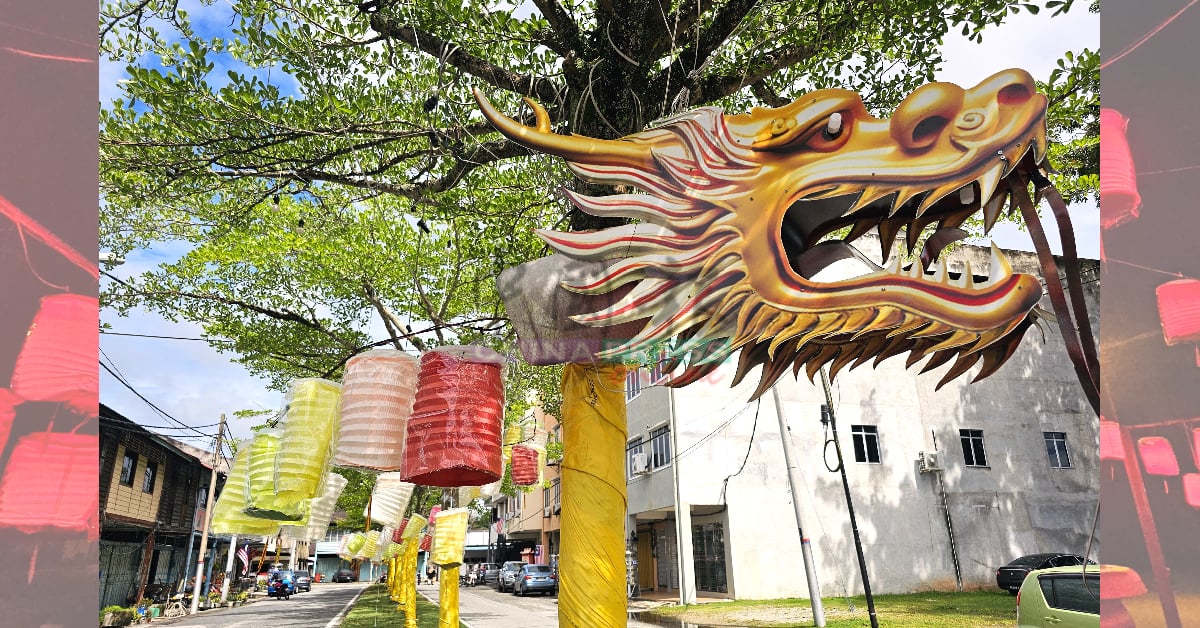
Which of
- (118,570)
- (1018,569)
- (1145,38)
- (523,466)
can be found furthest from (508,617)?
(1145,38)

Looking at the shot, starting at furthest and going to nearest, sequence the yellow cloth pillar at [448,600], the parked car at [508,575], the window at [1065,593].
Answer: the parked car at [508,575] → the yellow cloth pillar at [448,600] → the window at [1065,593]

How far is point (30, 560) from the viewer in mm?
1216

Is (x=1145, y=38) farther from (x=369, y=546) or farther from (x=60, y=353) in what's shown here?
(x=369, y=546)

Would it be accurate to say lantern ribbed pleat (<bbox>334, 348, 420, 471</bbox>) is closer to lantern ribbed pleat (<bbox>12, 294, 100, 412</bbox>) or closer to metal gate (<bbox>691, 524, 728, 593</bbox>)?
lantern ribbed pleat (<bbox>12, 294, 100, 412</bbox>)

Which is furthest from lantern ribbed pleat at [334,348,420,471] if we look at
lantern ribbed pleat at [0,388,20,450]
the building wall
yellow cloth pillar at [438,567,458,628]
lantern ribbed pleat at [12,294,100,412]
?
the building wall

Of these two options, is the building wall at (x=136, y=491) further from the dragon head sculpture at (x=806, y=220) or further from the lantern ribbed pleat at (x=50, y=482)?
the dragon head sculpture at (x=806, y=220)

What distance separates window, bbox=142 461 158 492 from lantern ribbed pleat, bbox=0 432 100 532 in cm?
2637

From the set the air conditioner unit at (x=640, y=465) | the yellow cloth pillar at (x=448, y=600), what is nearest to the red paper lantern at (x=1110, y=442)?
the yellow cloth pillar at (x=448, y=600)

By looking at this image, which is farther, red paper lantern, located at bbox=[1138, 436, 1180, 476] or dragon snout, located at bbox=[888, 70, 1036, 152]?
dragon snout, located at bbox=[888, 70, 1036, 152]

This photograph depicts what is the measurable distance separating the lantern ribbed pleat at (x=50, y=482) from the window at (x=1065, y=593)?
8914mm

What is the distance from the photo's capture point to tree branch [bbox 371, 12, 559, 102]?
15.3 feet

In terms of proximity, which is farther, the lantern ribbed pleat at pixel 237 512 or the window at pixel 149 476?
the window at pixel 149 476

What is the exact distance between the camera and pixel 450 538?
8.91 metres

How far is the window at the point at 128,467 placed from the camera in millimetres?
20828
